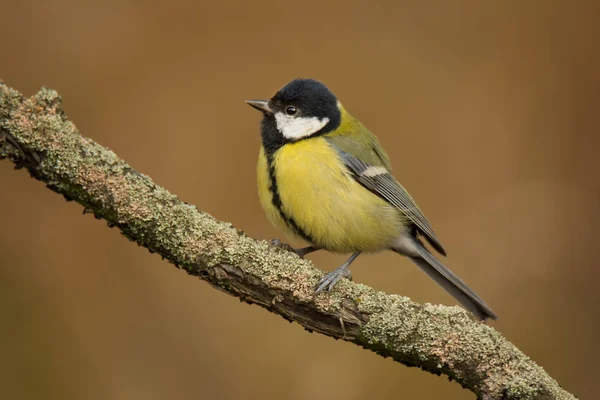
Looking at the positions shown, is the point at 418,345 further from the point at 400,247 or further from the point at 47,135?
the point at 47,135

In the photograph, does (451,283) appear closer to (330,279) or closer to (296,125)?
(330,279)

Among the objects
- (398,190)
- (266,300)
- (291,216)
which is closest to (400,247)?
(398,190)

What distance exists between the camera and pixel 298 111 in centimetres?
290

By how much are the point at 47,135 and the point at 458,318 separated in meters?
1.47

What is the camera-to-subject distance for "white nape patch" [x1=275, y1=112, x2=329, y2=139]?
2.83 m

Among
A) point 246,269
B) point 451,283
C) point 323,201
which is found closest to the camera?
point 246,269

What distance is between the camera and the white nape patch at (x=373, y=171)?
2.83m

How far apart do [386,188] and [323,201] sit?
41cm

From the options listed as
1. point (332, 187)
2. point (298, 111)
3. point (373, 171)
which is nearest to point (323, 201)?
point (332, 187)

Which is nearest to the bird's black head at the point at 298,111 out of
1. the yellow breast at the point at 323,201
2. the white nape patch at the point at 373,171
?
the yellow breast at the point at 323,201

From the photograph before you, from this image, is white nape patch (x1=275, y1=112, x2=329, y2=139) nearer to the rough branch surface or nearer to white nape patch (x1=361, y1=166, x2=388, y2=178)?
white nape patch (x1=361, y1=166, x2=388, y2=178)

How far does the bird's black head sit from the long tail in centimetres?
71

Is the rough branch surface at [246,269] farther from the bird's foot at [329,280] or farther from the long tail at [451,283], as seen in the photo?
the long tail at [451,283]

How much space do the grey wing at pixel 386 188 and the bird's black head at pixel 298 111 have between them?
20 centimetres
